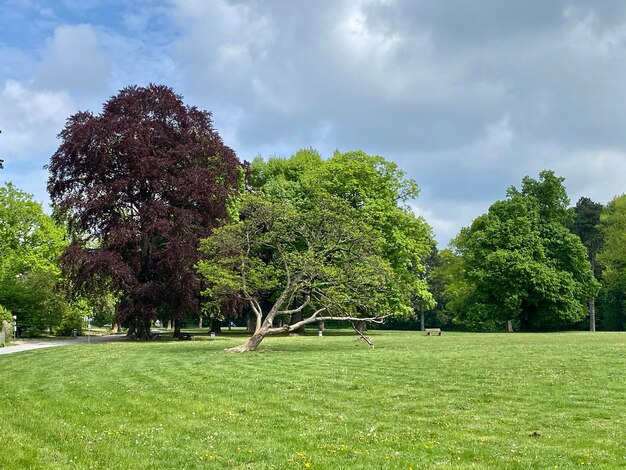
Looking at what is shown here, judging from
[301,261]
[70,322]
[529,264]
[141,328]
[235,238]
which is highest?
[529,264]

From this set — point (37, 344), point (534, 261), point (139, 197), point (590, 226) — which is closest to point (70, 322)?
point (37, 344)

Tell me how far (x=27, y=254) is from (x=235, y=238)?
25.5 m

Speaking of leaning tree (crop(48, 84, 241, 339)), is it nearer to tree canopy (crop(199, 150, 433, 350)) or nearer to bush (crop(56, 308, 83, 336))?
tree canopy (crop(199, 150, 433, 350))

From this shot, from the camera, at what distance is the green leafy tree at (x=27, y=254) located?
147ft

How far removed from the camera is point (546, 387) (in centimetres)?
1320

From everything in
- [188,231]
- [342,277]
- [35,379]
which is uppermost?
[188,231]

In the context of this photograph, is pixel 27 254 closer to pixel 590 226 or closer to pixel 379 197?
pixel 379 197

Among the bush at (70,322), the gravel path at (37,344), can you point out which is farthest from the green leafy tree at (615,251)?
the bush at (70,322)

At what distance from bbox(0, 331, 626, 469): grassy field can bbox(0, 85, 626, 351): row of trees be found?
1050cm

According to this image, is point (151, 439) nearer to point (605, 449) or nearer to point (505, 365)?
point (605, 449)

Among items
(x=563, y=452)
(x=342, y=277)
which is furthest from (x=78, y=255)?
(x=563, y=452)

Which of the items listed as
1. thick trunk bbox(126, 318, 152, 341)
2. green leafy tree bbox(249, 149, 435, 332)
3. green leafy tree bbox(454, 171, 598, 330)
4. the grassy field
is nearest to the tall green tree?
green leafy tree bbox(454, 171, 598, 330)

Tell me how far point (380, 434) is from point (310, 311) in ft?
151

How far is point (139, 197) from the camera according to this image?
41.0 m
